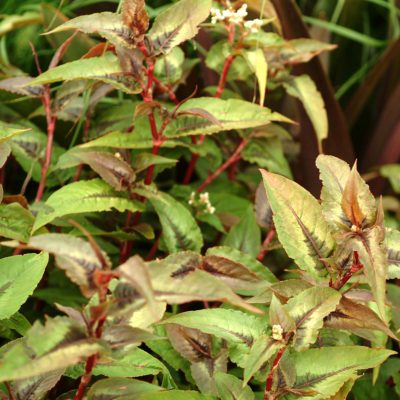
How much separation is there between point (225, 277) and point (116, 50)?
12.5 inches

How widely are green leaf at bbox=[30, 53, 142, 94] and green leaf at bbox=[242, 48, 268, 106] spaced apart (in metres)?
0.17

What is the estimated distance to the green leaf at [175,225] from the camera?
0.86m

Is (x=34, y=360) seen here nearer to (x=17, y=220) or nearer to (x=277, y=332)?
(x=277, y=332)

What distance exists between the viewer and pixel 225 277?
691mm

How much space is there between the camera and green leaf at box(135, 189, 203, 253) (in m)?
0.86

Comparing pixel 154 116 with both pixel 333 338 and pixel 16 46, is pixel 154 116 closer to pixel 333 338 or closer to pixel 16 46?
pixel 333 338

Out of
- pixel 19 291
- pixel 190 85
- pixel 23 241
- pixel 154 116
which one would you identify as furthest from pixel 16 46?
pixel 19 291

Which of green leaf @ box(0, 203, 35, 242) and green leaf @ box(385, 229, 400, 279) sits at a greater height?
green leaf @ box(385, 229, 400, 279)

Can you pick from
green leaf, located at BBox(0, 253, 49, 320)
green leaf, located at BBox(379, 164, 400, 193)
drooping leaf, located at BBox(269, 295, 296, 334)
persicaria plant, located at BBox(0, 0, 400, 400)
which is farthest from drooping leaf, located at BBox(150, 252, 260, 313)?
green leaf, located at BBox(379, 164, 400, 193)

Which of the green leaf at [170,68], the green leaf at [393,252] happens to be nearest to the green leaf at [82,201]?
the green leaf at [170,68]

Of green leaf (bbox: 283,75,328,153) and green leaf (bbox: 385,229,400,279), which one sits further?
green leaf (bbox: 283,75,328,153)

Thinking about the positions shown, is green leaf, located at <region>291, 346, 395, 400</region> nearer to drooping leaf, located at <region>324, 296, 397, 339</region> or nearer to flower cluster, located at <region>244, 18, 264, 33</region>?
drooping leaf, located at <region>324, 296, 397, 339</region>

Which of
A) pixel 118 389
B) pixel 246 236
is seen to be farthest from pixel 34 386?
pixel 246 236

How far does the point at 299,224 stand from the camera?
0.69m
